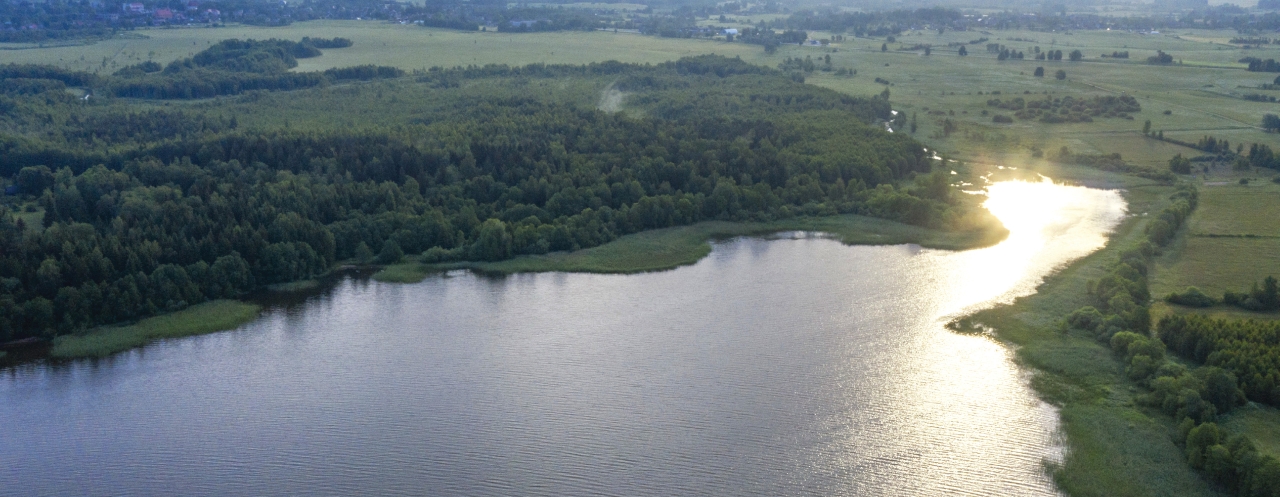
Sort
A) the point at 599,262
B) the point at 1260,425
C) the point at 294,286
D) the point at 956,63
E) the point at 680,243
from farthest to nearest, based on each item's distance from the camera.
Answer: the point at 956,63 → the point at 680,243 → the point at 599,262 → the point at 294,286 → the point at 1260,425

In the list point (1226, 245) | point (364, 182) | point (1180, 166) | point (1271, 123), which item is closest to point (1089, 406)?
point (1226, 245)

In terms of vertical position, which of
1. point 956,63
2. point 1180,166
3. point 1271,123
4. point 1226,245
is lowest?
point 1226,245

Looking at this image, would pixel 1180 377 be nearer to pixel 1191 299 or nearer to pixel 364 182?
pixel 1191 299

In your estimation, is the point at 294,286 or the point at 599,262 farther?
the point at 599,262

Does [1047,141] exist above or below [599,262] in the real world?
above

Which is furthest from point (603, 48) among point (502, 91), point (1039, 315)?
point (1039, 315)

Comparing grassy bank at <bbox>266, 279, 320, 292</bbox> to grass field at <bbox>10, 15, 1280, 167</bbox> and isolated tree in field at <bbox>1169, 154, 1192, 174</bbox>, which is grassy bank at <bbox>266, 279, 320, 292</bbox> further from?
isolated tree in field at <bbox>1169, 154, 1192, 174</bbox>

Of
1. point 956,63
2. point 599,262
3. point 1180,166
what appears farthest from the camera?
point 956,63

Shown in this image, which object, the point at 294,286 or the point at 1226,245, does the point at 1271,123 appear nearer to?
the point at 1226,245
